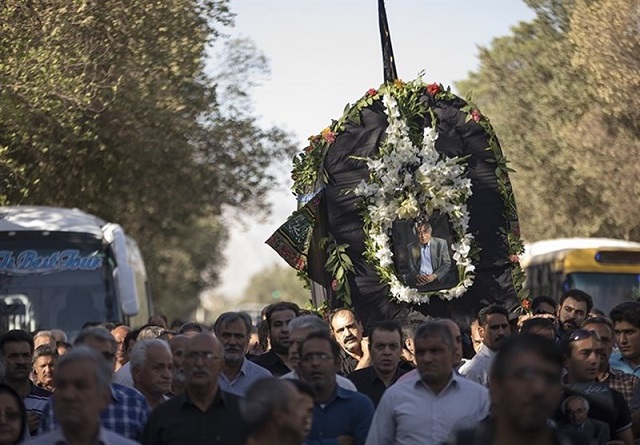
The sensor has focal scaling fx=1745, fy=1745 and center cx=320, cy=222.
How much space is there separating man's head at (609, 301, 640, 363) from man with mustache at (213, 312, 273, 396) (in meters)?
2.73

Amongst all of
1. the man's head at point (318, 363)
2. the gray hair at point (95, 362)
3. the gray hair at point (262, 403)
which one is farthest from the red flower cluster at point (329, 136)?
the gray hair at point (262, 403)

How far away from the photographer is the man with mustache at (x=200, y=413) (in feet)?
28.4

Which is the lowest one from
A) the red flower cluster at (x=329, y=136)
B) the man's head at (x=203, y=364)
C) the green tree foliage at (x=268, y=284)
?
the man's head at (x=203, y=364)

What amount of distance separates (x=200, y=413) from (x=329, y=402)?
0.82 m

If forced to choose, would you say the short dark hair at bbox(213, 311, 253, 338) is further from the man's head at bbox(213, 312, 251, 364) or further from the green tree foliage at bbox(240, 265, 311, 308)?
the green tree foliage at bbox(240, 265, 311, 308)

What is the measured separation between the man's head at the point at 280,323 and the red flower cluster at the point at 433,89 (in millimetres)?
3197

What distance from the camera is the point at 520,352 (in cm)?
648

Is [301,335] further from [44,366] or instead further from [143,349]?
[44,366]

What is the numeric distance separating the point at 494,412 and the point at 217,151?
1219 inches

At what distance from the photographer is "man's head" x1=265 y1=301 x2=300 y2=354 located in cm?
1261

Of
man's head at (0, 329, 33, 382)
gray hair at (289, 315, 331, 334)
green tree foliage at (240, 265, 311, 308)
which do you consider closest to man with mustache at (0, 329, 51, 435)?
man's head at (0, 329, 33, 382)

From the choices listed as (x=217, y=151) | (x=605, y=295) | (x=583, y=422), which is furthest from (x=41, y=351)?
(x=217, y=151)

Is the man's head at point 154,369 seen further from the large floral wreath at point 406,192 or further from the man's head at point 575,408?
the large floral wreath at point 406,192

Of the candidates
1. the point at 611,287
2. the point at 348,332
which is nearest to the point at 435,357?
the point at 348,332
